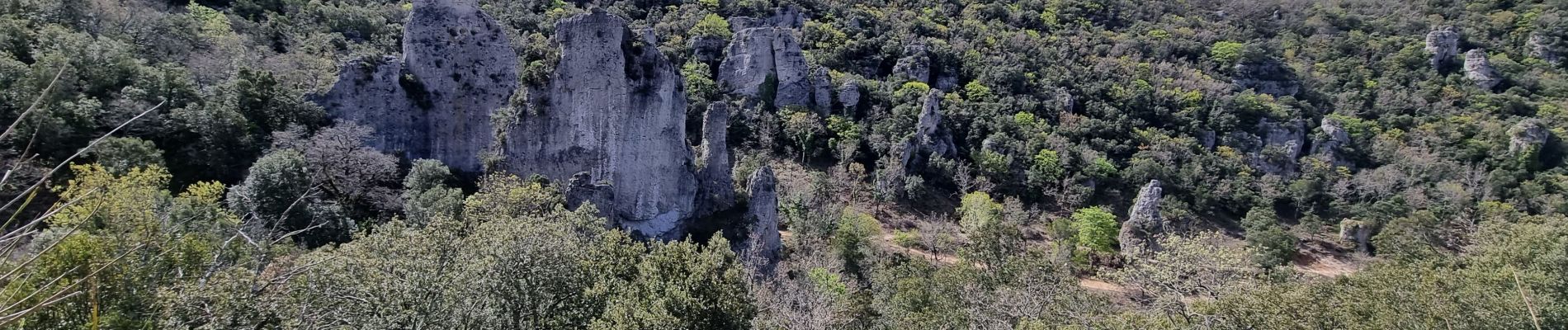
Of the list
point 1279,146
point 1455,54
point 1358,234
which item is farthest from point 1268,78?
point 1358,234

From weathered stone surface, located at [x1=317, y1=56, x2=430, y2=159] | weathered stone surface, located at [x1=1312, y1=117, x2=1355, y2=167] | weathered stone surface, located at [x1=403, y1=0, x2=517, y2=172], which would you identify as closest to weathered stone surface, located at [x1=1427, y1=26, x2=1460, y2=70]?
weathered stone surface, located at [x1=1312, y1=117, x2=1355, y2=167]

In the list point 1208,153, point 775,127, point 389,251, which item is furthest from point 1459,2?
point 389,251

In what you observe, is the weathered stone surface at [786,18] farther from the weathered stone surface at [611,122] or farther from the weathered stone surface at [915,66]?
the weathered stone surface at [611,122]

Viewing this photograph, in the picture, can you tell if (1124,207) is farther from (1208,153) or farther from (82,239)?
(82,239)

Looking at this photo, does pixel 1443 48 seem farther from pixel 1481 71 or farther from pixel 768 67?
pixel 768 67

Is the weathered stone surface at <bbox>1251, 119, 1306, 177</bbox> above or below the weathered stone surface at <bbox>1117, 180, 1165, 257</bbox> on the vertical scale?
above

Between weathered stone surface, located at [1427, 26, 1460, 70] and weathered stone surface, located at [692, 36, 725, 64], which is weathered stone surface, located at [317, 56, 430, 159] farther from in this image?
weathered stone surface, located at [1427, 26, 1460, 70]

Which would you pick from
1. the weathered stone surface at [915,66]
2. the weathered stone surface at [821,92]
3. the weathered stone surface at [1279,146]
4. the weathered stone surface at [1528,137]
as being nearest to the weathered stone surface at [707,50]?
the weathered stone surface at [821,92]
